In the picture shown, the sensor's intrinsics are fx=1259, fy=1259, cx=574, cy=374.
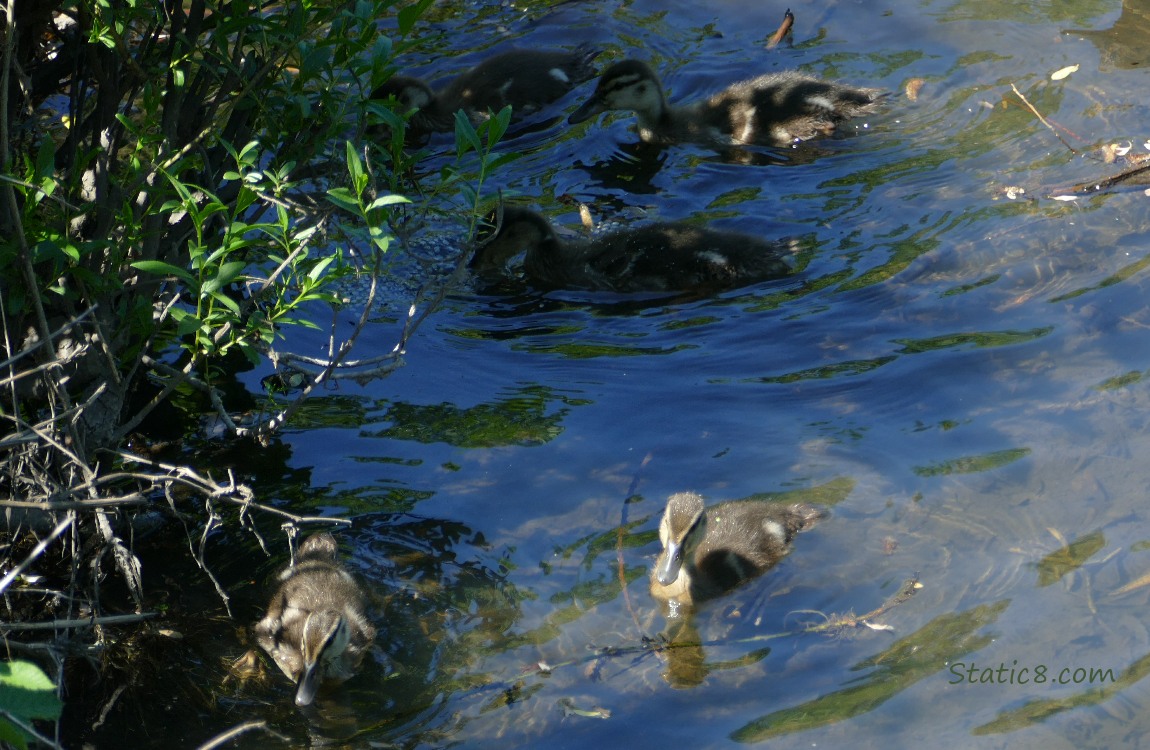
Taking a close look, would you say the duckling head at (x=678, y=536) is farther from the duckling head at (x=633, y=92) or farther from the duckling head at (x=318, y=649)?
the duckling head at (x=633, y=92)

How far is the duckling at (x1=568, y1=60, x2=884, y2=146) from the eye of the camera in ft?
20.7

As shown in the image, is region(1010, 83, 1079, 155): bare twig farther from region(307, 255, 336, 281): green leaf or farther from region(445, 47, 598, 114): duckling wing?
region(307, 255, 336, 281): green leaf

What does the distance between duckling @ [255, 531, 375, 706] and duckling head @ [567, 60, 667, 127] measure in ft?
12.0

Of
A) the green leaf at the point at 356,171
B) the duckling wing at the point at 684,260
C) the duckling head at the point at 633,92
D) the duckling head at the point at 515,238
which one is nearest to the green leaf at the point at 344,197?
the green leaf at the point at 356,171

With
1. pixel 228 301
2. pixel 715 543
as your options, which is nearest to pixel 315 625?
pixel 228 301

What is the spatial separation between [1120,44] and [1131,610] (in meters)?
4.20

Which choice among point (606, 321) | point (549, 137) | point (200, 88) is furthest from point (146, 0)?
point (549, 137)

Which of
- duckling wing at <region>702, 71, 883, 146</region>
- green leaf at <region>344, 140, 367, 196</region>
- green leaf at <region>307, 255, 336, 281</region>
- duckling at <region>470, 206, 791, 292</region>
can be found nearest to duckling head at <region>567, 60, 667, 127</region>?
duckling wing at <region>702, 71, 883, 146</region>

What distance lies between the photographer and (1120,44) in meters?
6.52

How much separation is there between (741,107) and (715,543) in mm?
3444

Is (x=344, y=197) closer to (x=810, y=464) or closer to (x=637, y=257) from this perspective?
(x=810, y=464)

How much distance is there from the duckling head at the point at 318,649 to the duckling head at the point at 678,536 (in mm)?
909

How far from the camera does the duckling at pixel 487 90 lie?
6.90 meters

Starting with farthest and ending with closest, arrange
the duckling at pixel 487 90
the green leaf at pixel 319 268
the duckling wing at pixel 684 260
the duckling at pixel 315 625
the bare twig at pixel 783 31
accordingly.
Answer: the bare twig at pixel 783 31 → the duckling at pixel 487 90 → the duckling wing at pixel 684 260 → the duckling at pixel 315 625 → the green leaf at pixel 319 268
